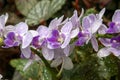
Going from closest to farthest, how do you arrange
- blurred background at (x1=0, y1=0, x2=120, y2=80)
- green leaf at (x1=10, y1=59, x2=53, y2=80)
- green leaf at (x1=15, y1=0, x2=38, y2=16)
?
1. green leaf at (x1=10, y1=59, x2=53, y2=80)
2. blurred background at (x1=0, y1=0, x2=120, y2=80)
3. green leaf at (x1=15, y1=0, x2=38, y2=16)

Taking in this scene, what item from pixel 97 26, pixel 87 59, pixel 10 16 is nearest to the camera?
pixel 97 26

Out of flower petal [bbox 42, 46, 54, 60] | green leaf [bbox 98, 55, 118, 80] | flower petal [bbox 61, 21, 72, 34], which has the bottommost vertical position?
green leaf [bbox 98, 55, 118, 80]

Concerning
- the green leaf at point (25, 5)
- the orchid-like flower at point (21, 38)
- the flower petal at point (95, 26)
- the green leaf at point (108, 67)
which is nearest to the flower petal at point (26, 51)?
the orchid-like flower at point (21, 38)

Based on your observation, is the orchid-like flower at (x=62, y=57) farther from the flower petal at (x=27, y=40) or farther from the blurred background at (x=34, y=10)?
the blurred background at (x=34, y=10)

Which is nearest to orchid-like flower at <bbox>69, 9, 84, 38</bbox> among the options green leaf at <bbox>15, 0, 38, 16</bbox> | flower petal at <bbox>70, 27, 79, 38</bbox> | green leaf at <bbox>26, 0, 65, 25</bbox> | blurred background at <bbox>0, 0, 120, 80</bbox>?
flower petal at <bbox>70, 27, 79, 38</bbox>

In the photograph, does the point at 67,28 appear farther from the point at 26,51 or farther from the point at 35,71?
the point at 35,71

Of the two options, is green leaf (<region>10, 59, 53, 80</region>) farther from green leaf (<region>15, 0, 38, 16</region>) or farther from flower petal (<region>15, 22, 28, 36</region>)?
green leaf (<region>15, 0, 38, 16</region>)

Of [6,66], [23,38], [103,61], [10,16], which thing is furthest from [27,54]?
[10,16]

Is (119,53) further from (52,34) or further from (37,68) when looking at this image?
(37,68)
